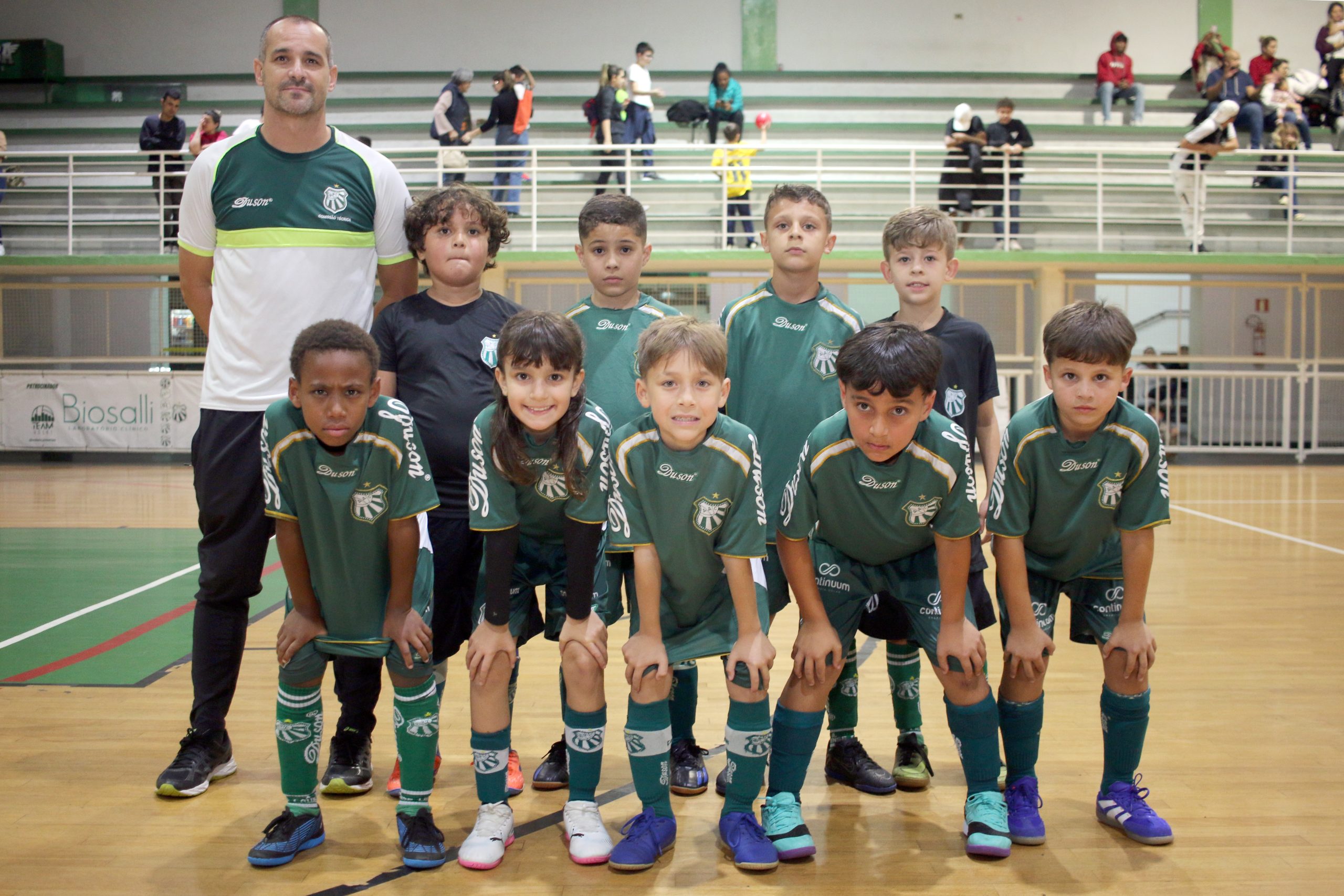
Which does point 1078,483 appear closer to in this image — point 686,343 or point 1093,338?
point 1093,338

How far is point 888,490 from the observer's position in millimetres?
2674

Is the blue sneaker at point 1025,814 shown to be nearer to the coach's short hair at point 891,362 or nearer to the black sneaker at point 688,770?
the black sneaker at point 688,770

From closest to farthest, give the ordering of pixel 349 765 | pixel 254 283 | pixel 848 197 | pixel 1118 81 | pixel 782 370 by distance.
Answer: pixel 254 283, pixel 349 765, pixel 782 370, pixel 848 197, pixel 1118 81

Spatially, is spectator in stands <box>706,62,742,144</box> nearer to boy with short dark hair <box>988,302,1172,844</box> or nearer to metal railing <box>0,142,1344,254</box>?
metal railing <box>0,142,1344,254</box>

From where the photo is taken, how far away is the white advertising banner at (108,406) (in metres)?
13.7

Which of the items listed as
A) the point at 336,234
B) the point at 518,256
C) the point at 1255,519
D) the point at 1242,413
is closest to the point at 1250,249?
the point at 1242,413


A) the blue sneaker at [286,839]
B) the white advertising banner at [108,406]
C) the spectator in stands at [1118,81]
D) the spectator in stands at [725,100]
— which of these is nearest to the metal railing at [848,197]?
the spectator in stands at [725,100]

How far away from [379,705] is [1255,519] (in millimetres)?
7530

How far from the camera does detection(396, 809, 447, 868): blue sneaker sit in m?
2.56

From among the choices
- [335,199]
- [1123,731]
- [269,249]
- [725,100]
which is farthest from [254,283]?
[725,100]

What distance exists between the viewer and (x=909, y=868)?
2568 millimetres

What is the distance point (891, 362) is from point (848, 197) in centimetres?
1372

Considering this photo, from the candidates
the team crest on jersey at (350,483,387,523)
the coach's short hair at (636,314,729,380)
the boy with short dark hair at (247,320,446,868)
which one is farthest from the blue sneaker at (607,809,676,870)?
the coach's short hair at (636,314,729,380)

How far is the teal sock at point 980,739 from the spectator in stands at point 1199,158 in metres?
12.8
